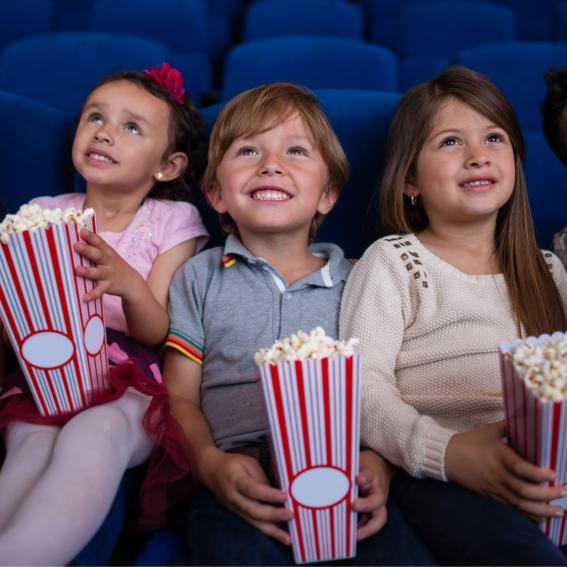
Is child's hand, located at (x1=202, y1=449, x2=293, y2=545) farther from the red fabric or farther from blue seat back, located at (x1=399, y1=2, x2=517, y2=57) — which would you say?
blue seat back, located at (x1=399, y1=2, x2=517, y2=57)

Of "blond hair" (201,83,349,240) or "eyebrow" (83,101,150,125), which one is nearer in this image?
"blond hair" (201,83,349,240)

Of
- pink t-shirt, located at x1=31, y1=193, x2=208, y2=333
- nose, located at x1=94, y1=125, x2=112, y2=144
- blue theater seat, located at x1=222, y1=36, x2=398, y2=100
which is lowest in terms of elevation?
pink t-shirt, located at x1=31, y1=193, x2=208, y2=333

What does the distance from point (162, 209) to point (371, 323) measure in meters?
0.58

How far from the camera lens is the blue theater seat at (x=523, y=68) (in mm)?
2387

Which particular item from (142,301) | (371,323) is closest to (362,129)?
(371,323)

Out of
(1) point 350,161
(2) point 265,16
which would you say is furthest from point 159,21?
(1) point 350,161

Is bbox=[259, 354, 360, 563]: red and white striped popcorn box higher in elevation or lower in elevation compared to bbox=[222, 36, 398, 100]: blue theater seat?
lower

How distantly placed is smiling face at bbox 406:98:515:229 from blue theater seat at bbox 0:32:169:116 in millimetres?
1383

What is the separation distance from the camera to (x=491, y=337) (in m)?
1.27

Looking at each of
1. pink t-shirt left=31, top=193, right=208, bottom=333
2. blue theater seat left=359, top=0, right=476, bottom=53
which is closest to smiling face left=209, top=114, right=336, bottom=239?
pink t-shirt left=31, top=193, right=208, bottom=333

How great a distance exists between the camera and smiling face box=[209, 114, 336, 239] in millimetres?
1350

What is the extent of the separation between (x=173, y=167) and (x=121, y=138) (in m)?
0.15

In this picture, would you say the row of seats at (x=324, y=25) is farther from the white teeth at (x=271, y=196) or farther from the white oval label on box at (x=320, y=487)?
the white oval label on box at (x=320, y=487)

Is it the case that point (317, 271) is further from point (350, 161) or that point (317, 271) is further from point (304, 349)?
point (304, 349)
